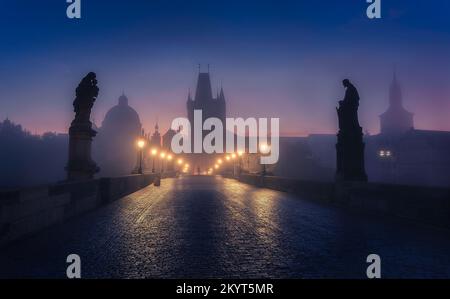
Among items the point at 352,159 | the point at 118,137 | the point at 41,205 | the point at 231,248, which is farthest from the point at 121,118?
the point at 231,248

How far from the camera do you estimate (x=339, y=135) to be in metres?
15.2

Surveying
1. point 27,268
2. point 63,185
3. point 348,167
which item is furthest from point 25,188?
point 348,167

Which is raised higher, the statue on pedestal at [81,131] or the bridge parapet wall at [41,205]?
the statue on pedestal at [81,131]

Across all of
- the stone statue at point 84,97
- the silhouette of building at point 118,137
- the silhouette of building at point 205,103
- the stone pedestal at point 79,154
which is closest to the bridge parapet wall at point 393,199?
the stone pedestal at point 79,154

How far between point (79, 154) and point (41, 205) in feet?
26.1

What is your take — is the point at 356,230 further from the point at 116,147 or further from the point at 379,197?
the point at 116,147

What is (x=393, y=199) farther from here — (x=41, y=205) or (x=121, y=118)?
(x=121, y=118)

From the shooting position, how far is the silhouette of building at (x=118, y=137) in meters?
164

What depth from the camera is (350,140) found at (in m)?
14.6

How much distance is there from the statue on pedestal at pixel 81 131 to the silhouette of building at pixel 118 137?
143 meters

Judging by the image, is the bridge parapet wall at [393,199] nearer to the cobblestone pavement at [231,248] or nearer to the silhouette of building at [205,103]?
the cobblestone pavement at [231,248]

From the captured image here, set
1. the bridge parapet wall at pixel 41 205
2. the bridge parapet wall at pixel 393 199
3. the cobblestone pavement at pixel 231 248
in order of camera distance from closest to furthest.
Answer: the cobblestone pavement at pixel 231 248 < the bridge parapet wall at pixel 41 205 < the bridge parapet wall at pixel 393 199

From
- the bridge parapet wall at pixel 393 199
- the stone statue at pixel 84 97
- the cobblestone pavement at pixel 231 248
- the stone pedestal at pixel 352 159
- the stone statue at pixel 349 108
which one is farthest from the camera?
the stone statue at pixel 84 97

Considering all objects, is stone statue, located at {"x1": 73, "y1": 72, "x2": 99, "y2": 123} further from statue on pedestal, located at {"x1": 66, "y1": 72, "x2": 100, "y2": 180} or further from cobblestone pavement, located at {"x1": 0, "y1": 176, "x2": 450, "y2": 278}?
cobblestone pavement, located at {"x1": 0, "y1": 176, "x2": 450, "y2": 278}
